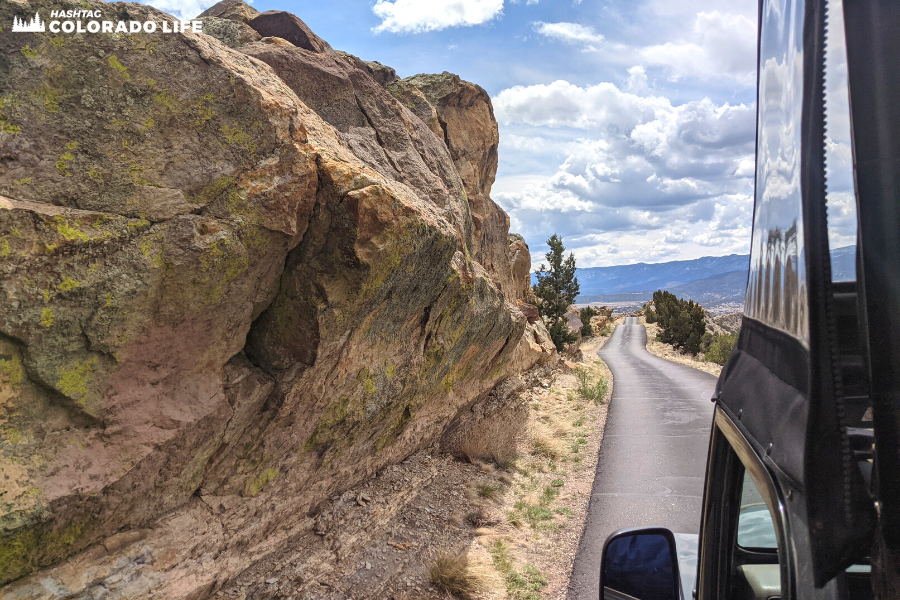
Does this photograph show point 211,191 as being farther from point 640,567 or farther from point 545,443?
point 545,443

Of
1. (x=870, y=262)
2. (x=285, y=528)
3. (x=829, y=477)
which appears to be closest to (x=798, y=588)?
(x=829, y=477)

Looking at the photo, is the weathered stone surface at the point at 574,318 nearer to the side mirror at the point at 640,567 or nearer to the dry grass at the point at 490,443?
the dry grass at the point at 490,443

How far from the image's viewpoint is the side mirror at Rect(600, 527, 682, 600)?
7.87 feet

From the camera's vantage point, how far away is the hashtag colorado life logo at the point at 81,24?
11.1ft

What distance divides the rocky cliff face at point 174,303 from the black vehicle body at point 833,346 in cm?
358

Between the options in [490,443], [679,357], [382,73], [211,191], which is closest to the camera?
[211,191]

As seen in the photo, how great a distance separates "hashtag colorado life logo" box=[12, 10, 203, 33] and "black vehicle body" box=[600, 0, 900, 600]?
13.3ft

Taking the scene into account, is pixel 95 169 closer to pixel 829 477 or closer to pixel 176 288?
pixel 176 288

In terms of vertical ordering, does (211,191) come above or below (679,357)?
above

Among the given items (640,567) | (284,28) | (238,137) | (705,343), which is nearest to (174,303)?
(238,137)

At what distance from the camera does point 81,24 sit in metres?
3.53

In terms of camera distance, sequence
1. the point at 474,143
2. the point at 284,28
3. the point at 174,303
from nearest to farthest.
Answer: the point at 174,303, the point at 284,28, the point at 474,143

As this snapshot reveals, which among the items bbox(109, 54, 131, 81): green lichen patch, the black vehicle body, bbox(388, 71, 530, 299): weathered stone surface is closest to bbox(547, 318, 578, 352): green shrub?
bbox(388, 71, 530, 299): weathered stone surface

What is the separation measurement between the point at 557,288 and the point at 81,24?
26204mm
